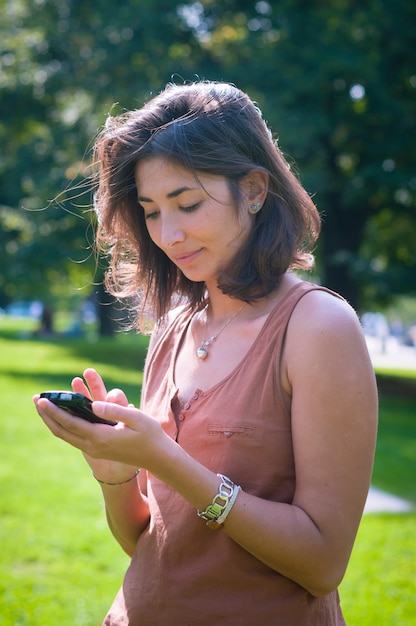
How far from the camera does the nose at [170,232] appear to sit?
6.66 ft

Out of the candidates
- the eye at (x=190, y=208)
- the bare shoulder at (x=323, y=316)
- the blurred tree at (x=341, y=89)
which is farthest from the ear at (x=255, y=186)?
the blurred tree at (x=341, y=89)

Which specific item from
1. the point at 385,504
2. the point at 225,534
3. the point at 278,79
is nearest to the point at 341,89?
the point at 278,79

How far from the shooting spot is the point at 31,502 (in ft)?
23.1

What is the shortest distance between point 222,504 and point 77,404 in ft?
1.35

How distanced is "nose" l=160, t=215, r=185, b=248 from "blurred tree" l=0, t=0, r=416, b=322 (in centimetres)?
1090

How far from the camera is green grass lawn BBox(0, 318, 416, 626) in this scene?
15.6 ft

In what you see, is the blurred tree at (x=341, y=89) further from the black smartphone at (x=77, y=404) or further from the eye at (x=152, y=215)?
the black smartphone at (x=77, y=404)

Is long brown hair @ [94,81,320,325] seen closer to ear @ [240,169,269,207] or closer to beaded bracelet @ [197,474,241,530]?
ear @ [240,169,269,207]

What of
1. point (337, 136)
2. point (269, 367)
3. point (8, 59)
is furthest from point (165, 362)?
point (8, 59)

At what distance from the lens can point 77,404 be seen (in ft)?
5.55

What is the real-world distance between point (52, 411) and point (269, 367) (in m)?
0.54

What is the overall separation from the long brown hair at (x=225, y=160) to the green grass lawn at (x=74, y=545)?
1171 mm

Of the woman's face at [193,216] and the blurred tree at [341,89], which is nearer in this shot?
the woman's face at [193,216]

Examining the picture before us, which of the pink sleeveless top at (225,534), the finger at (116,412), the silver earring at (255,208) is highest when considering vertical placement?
the silver earring at (255,208)
